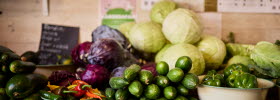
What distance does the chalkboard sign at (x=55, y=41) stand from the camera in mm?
2621

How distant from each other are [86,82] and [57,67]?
1.37 ft

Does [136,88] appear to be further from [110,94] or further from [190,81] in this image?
[190,81]

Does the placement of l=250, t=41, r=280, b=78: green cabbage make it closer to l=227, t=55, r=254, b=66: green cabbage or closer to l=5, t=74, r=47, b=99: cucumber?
l=227, t=55, r=254, b=66: green cabbage

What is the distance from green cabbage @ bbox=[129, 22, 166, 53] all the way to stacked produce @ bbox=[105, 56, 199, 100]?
0.76 metres

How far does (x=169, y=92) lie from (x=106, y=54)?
2.48 ft

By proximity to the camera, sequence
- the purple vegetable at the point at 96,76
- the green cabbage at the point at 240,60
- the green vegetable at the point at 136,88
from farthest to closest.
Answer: the green cabbage at the point at 240,60 → the purple vegetable at the point at 96,76 → the green vegetable at the point at 136,88

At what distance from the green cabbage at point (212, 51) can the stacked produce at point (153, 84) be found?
0.70 metres

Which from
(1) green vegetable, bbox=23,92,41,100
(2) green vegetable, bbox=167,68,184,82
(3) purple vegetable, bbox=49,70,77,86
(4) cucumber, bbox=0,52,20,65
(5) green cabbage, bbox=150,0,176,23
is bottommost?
(1) green vegetable, bbox=23,92,41,100

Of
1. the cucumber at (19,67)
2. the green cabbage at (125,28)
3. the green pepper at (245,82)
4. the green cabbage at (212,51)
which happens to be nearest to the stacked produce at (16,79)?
the cucumber at (19,67)

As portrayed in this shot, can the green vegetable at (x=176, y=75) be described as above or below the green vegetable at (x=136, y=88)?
above

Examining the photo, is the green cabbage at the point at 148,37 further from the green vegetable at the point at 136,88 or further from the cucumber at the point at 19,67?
the cucumber at the point at 19,67

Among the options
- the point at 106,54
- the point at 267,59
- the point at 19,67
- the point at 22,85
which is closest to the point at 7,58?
the point at 19,67

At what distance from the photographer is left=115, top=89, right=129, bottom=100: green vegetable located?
1.20m

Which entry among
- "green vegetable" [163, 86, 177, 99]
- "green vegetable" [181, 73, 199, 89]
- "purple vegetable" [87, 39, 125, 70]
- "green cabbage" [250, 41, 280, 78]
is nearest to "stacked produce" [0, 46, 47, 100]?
"purple vegetable" [87, 39, 125, 70]
